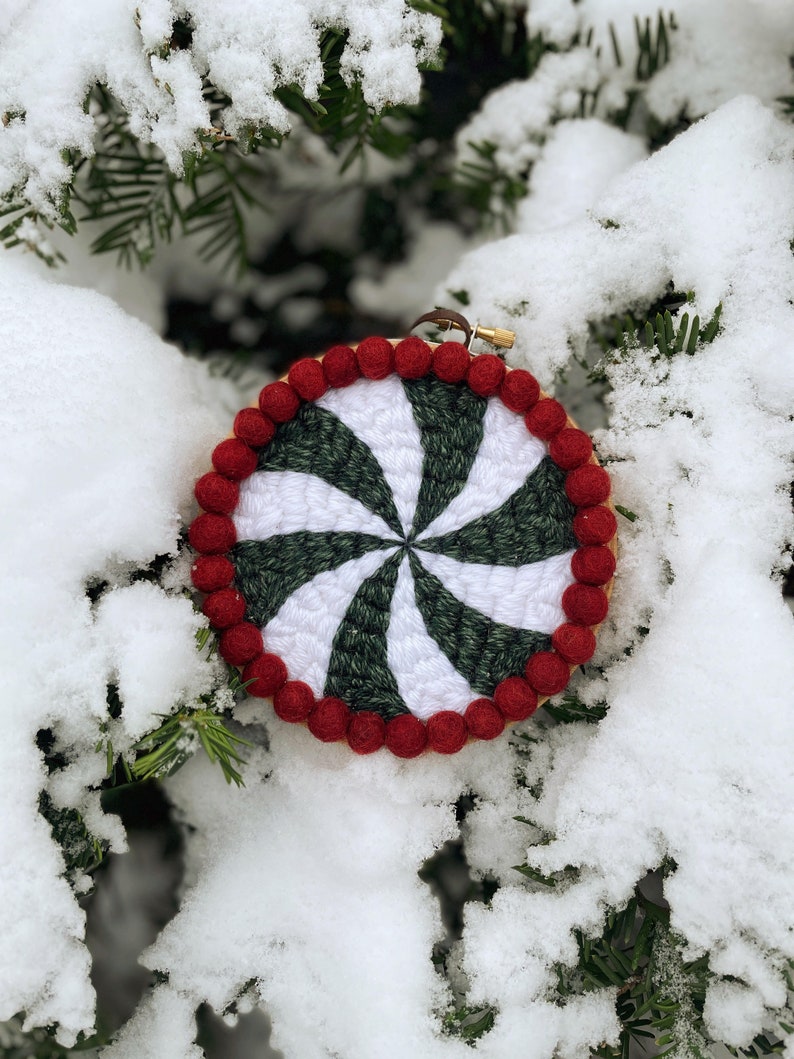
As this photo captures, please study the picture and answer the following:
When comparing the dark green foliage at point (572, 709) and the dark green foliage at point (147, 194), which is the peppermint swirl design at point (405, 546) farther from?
the dark green foliage at point (147, 194)

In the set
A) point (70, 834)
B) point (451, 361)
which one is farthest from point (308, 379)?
point (70, 834)

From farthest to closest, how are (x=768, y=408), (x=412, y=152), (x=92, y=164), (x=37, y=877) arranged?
(x=412, y=152) < (x=92, y=164) < (x=768, y=408) < (x=37, y=877)

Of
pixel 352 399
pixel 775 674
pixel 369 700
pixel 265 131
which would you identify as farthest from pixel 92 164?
pixel 775 674

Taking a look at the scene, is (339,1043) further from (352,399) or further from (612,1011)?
(352,399)

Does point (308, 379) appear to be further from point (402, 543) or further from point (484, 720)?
point (484, 720)

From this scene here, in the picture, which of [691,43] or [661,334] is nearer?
[661,334]

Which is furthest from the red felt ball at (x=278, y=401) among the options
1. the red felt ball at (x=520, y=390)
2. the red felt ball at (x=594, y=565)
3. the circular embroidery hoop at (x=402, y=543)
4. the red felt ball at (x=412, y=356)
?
the red felt ball at (x=594, y=565)
